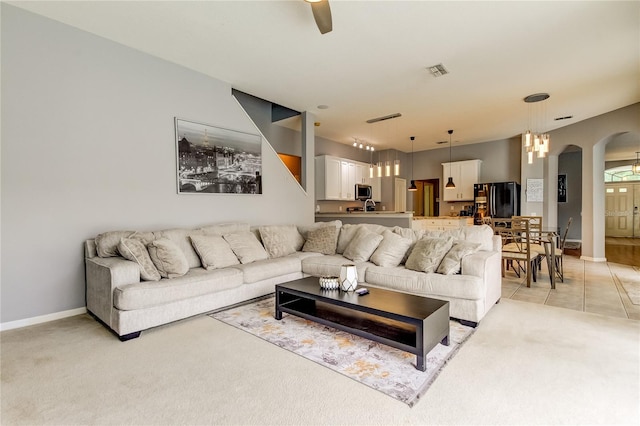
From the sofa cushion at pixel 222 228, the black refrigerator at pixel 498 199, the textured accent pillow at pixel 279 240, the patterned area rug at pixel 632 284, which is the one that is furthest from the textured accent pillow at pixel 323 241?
the black refrigerator at pixel 498 199

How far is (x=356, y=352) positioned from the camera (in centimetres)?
237

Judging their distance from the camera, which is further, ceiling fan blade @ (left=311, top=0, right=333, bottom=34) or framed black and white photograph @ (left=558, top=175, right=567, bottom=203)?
framed black and white photograph @ (left=558, top=175, right=567, bottom=203)

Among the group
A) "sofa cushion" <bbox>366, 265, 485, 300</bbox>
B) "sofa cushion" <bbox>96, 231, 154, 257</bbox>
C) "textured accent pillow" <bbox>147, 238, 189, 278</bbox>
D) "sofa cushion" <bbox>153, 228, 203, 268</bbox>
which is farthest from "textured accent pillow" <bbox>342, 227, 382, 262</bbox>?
"sofa cushion" <bbox>96, 231, 154, 257</bbox>

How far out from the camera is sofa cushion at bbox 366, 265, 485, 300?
288cm

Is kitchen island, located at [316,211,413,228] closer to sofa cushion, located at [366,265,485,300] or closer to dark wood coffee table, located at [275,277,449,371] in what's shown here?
sofa cushion, located at [366,265,485,300]

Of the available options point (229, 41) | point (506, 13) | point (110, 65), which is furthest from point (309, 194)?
point (506, 13)

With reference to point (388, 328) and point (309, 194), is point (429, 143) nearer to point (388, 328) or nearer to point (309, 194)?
point (309, 194)

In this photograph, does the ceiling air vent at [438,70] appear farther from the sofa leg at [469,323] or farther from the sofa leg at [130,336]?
the sofa leg at [130,336]

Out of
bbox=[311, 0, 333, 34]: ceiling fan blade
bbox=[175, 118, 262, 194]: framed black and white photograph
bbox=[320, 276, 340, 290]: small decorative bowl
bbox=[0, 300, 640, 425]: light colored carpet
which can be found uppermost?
bbox=[311, 0, 333, 34]: ceiling fan blade

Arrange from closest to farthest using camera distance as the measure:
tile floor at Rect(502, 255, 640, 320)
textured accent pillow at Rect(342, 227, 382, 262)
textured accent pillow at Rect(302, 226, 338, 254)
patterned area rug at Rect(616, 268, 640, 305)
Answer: tile floor at Rect(502, 255, 640, 320)
patterned area rug at Rect(616, 268, 640, 305)
textured accent pillow at Rect(342, 227, 382, 262)
textured accent pillow at Rect(302, 226, 338, 254)

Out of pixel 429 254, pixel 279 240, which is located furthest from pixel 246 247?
pixel 429 254

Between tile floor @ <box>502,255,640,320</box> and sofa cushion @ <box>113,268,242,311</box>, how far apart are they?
336 cm

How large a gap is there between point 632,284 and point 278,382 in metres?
5.23

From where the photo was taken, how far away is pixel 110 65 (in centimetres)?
349
